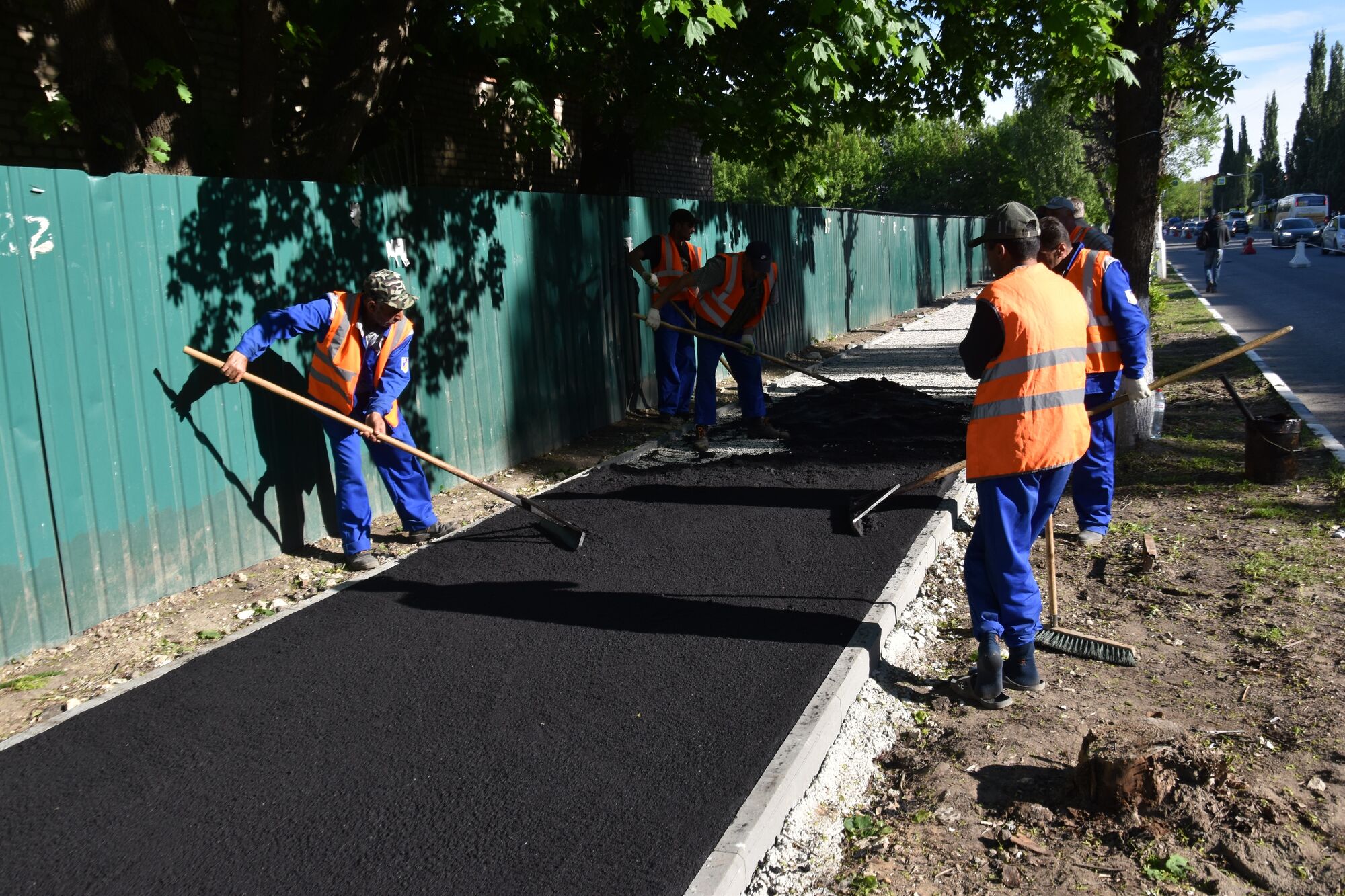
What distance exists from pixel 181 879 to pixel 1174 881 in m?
2.87

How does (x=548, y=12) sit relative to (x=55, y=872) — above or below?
above

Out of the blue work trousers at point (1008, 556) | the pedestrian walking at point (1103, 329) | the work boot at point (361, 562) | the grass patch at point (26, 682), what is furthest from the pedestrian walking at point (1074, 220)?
the grass patch at point (26, 682)

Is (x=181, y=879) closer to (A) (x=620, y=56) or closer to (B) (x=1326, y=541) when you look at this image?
(B) (x=1326, y=541)

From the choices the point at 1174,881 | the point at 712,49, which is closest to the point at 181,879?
the point at 1174,881

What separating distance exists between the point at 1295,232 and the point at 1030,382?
48227 mm

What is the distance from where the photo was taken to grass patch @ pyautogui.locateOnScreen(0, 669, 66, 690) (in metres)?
4.73

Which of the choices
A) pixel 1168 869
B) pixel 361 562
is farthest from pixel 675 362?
pixel 1168 869

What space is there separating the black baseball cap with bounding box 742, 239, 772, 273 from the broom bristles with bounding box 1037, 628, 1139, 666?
4441mm

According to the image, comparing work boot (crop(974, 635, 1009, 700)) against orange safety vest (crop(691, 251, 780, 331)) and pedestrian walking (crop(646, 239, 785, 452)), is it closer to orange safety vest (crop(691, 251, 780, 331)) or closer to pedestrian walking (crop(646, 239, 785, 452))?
pedestrian walking (crop(646, 239, 785, 452))

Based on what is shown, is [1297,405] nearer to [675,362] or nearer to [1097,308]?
[1097,308]

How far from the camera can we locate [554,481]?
8430mm

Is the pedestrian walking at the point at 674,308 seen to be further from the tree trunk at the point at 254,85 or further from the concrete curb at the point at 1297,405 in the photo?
the concrete curb at the point at 1297,405

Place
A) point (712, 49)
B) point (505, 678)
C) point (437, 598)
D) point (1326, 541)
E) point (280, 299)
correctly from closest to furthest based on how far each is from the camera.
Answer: point (505, 678), point (437, 598), point (1326, 541), point (280, 299), point (712, 49)

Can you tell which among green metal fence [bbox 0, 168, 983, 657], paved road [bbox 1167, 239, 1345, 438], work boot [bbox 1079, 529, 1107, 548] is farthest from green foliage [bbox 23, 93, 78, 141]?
paved road [bbox 1167, 239, 1345, 438]
